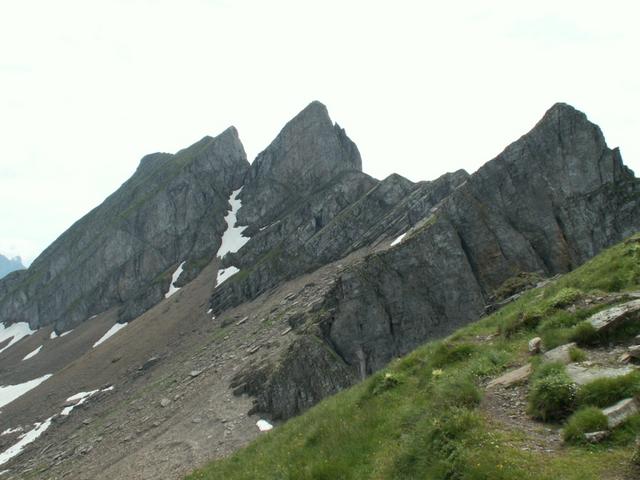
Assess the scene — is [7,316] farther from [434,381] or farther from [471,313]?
[434,381]

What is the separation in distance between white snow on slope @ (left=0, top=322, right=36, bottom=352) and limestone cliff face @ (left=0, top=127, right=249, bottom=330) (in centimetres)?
210

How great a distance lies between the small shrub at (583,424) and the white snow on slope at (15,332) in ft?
482

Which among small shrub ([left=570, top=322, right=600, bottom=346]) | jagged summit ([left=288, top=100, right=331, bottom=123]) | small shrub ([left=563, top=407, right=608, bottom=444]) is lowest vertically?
small shrub ([left=563, top=407, right=608, bottom=444])

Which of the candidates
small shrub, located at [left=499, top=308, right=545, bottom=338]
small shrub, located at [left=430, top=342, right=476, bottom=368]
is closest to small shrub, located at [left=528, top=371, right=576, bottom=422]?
small shrub, located at [left=430, top=342, right=476, bottom=368]

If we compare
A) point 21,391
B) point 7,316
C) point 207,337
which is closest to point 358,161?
point 207,337

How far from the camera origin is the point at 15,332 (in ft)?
446

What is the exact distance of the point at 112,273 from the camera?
126875 millimetres

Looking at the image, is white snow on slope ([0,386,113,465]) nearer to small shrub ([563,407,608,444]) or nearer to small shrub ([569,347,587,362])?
small shrub ([569,347,587,362])

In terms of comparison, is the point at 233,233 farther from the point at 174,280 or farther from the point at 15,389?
the point at 15,389

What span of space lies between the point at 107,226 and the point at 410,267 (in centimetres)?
11437

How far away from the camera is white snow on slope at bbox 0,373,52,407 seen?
3281 inches

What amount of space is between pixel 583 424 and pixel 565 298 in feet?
25.7

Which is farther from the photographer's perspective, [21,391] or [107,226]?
[107,226]

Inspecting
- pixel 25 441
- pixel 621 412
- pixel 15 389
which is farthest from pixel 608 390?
pixel 15 389
